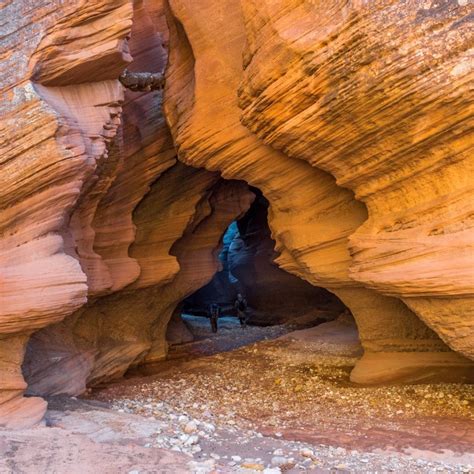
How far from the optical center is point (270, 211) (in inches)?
417

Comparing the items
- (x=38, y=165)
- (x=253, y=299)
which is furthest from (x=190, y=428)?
(x=253, y=299)

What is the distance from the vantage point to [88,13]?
23.4ft

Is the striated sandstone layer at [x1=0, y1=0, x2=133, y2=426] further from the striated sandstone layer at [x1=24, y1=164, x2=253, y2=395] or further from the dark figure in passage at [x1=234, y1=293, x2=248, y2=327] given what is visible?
the dark figure in passage at [x1=234, y1=293, x2=248, y2=327]

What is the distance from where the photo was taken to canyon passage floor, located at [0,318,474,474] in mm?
4758

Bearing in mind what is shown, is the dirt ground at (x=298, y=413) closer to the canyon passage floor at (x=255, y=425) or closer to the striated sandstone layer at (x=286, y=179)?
the canyon passage floor at (x=255, y=425)

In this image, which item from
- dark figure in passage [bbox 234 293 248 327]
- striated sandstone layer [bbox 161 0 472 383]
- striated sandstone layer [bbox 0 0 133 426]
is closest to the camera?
striated sandstone layer [bbox 0 0 133 426]

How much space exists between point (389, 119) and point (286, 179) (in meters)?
2.86

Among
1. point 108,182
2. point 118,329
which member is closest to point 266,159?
point 108,182

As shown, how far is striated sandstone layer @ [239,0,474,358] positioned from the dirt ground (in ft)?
4.12

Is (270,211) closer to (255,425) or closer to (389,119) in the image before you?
(389,119)

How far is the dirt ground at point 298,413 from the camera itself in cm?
513

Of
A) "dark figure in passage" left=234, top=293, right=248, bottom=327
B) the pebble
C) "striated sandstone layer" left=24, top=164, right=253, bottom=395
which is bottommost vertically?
"dark figure in passage" left=234, top=293, right=248, bottom=327

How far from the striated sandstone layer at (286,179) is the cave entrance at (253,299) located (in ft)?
20.1

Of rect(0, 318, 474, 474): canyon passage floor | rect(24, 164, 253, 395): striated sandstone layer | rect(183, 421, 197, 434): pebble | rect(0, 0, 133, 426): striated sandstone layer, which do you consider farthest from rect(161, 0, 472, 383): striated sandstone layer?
rect(183, 421, 197, 434): pebble
